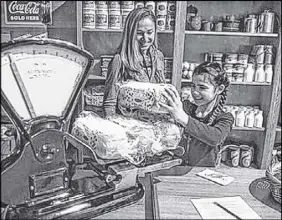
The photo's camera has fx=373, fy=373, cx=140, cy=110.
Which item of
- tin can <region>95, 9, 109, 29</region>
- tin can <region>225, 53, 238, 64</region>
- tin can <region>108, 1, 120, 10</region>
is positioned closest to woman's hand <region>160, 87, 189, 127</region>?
tin can <region>95, 9, 109, 29</region>

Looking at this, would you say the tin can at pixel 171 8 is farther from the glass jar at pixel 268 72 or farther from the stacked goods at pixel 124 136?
the stacked goods at pixel 124 136

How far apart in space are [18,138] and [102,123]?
21 centimetres

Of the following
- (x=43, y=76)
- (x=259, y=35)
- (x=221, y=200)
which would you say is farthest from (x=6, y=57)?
(x=259, y=35)

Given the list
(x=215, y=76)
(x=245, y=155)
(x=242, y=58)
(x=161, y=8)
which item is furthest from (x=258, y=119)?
(x=215, y=76)

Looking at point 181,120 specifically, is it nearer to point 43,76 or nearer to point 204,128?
point 204,128

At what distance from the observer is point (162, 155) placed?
0.96m

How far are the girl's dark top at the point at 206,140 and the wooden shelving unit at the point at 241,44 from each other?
1006mm

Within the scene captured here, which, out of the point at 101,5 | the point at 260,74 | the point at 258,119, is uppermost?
the point at 101,5

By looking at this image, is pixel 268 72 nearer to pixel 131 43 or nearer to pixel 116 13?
pixel 116 13

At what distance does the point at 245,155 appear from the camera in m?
2.49

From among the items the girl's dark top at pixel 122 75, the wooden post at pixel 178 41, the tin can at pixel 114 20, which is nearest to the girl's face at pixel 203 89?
the girl's dark top at pixel 122 75

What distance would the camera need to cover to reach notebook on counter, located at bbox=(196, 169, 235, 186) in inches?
41.1

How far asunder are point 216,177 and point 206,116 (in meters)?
0.22

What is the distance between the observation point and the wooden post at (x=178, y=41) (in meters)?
2.19
